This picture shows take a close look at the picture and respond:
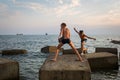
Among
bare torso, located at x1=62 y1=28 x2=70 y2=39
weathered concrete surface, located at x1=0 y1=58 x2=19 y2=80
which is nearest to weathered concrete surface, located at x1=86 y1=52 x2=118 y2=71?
weathered concrete surface, located at x1=0 y1=58 x2=19 y2=80

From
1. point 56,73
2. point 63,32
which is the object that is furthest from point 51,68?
point 63,32

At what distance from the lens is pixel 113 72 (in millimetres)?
15117

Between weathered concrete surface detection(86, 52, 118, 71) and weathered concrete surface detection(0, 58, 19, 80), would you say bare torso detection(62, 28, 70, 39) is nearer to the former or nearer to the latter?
weathered concrete surface detection(0, 58, 19, 80)

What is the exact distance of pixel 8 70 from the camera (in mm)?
11297

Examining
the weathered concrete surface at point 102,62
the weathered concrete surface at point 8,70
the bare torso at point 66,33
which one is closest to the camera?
the bare torso at point 66,33

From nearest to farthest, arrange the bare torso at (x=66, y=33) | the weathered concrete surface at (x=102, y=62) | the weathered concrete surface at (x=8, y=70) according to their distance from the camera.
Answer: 1. the bare torso at (x=66, y=33)
2. the weathered concrete surface at (x=8, y=70)
3. the weathered concrete surface at (x=102, y=62)

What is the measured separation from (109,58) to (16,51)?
20043 mm

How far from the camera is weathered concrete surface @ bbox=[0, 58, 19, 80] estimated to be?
11109 millimetres

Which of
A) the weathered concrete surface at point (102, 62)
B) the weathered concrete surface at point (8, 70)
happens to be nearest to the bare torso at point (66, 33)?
the weathered concrete surface at point (8, 70)

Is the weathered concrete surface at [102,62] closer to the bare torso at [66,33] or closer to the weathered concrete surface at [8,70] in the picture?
the weathered concrete surface at [8,70]

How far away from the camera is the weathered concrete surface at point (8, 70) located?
11.1m

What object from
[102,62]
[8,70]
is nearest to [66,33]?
[8,70]

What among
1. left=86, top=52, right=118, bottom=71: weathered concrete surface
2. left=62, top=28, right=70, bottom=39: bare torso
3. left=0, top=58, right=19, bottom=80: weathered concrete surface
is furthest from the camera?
left=86, top=52, right=118, bottom=71: weathered concrete surface

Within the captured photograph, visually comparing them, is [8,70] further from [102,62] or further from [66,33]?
[102,62]
